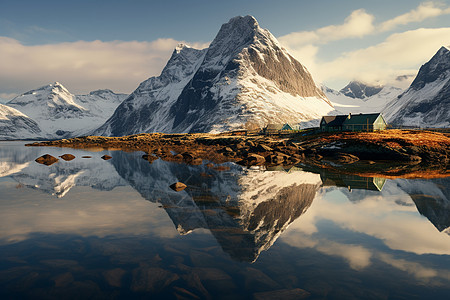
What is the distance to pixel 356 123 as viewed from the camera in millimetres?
83000

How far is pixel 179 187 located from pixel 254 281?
13.5 meters

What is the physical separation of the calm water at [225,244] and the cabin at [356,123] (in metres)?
64.8

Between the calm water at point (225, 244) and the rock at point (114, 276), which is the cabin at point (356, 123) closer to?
the calm water at point (225, 244)

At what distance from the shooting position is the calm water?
25.2ft

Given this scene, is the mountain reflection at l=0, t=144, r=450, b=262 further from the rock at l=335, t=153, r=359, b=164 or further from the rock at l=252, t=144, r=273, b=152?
the rock at l=252, t=144, r=273, b=152

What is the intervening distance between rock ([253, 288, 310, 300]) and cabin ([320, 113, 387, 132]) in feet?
262

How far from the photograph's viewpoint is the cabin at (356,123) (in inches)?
3115

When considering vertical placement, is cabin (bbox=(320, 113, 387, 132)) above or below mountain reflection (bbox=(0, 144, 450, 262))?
above

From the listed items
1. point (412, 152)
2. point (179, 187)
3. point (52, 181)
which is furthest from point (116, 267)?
point (412, 152)

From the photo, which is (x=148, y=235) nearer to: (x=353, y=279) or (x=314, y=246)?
(x=314, y=246)

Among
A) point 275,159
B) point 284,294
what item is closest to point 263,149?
point 275,159

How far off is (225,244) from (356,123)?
82.9 meters

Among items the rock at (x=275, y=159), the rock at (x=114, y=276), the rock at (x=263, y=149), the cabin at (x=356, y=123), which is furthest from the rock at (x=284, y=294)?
the cabin at (x=356, y=123)

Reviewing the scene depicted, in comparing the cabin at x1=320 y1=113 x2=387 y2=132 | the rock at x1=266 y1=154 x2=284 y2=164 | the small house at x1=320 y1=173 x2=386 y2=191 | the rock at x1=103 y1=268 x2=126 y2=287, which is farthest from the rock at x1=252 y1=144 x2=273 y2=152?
the rock at x1=103 y1=268 x2=126 y2=287
